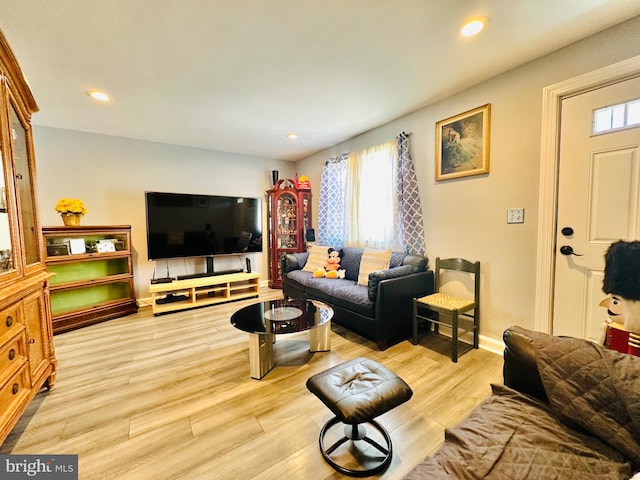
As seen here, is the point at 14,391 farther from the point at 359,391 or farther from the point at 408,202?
the point at 408,202

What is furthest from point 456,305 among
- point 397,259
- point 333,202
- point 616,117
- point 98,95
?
point 98,95

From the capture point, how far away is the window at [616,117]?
5.51 feet

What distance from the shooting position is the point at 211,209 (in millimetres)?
4031

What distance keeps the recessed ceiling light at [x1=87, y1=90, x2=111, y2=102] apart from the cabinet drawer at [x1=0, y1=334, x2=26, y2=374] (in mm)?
2111

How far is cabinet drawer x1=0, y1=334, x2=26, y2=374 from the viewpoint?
53.3 inches

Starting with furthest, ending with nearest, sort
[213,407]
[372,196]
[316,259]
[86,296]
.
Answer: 1. [316,259]
2. [372,196]
3. [86,296]
4. [213,407]

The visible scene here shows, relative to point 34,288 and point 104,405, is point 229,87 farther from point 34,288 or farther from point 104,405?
point 104,405

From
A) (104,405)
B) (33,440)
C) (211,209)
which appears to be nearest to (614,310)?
(104,405)

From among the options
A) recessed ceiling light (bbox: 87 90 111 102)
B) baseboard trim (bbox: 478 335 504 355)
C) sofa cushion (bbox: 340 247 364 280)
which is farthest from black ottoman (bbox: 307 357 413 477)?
recessed ceiling light (bbox: 87 90 111 102)

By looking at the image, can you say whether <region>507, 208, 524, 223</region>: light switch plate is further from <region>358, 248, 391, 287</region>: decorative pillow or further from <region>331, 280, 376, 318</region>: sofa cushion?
<region>331, 280, 376, 318</region>: sofa cushion

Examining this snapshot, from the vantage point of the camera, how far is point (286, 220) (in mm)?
4730

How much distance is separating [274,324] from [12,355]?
59.1 inches

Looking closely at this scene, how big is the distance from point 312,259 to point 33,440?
2.96 meters

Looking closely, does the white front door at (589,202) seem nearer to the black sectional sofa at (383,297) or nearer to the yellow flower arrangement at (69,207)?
the black sectional sofa at (383,297)
